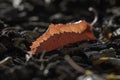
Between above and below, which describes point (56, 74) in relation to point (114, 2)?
below

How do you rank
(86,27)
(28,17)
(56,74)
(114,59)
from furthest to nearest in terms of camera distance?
(28,17)
(86,27)
(114,59)
(56,74)

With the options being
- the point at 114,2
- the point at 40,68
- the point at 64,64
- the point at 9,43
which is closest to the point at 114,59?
the point at 64,64

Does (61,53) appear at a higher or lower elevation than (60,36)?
lower

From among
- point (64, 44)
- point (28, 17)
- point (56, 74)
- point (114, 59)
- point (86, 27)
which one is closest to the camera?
point (56, 74)

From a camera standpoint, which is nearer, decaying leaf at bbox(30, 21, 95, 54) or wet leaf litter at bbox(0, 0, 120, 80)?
wet leaf litter at bbox(0, 0, 120, 80)

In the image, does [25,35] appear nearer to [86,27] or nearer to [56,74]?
[86,27]

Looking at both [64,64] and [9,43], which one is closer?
[64,64]

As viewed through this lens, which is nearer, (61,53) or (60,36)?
(61,53)

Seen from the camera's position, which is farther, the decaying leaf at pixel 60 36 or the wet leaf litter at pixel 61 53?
the decaying leaf at pixel 60 36
